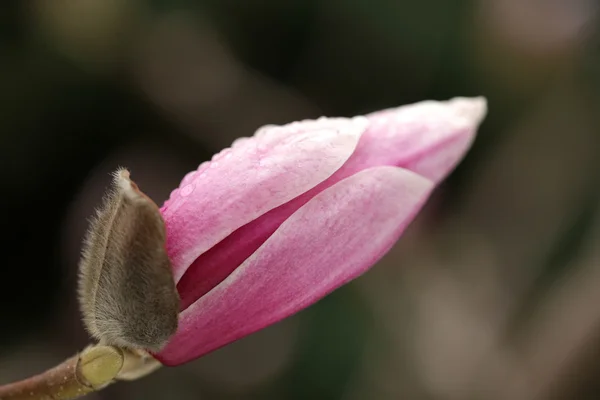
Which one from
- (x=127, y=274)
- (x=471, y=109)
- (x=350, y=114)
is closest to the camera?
(x=127, y=274)

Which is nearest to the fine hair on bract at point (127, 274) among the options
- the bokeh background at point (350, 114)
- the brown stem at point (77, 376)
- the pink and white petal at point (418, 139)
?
the brown stem at point (77, 376)

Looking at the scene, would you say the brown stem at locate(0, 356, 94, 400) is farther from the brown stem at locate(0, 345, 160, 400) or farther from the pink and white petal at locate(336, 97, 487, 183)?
the pink and white petal at locate(336, 97, 487, 183)

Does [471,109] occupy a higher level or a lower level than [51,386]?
higher

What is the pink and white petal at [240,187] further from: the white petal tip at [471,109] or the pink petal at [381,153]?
the white petal tip at [471,109]

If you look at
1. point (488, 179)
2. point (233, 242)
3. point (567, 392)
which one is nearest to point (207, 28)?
point (488, 179)

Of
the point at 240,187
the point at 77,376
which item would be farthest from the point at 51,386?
the point at 240,187

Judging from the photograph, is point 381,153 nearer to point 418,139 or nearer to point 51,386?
point 418,139

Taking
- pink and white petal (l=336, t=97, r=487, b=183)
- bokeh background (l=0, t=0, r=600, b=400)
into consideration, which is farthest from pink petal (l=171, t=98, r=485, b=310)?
bokeh background (l=0, t=0, r=600, b=400)
